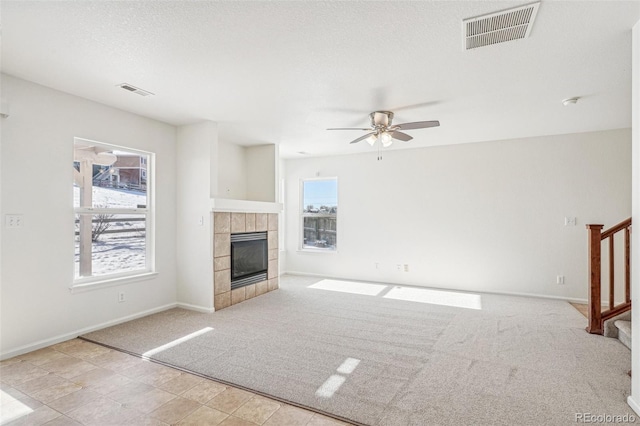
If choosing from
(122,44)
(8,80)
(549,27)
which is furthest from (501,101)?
(8,80)

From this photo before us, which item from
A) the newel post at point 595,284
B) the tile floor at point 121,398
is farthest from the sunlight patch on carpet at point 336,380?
the newel post at point 595,284

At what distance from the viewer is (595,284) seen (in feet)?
11.4

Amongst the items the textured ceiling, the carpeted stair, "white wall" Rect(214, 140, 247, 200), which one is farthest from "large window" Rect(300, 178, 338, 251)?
the carpeted stair

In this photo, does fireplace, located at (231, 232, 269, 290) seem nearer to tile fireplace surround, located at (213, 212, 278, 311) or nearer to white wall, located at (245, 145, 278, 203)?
tile fireplace surround, located at (213, 212, 278, 311)

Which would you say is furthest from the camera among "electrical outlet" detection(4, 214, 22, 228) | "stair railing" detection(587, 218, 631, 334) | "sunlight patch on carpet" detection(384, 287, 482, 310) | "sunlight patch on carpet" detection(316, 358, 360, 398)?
"sunlight patch on carpet" detection(384, 287, 482, 310)

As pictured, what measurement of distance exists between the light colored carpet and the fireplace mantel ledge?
1389 millimetres

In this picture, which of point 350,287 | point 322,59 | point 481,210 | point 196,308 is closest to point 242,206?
point 196,308

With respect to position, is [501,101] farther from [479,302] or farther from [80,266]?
[80,266]

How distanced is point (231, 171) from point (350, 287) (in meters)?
2.92

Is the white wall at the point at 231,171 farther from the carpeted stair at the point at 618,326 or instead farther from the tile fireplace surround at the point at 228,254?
the carpeted stair at the point at 618,326

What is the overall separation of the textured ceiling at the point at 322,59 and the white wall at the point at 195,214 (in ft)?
1.22

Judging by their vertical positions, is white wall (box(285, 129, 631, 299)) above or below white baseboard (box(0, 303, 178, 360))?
above

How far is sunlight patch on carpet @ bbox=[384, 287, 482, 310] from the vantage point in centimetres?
469

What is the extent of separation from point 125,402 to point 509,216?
18.0ft
